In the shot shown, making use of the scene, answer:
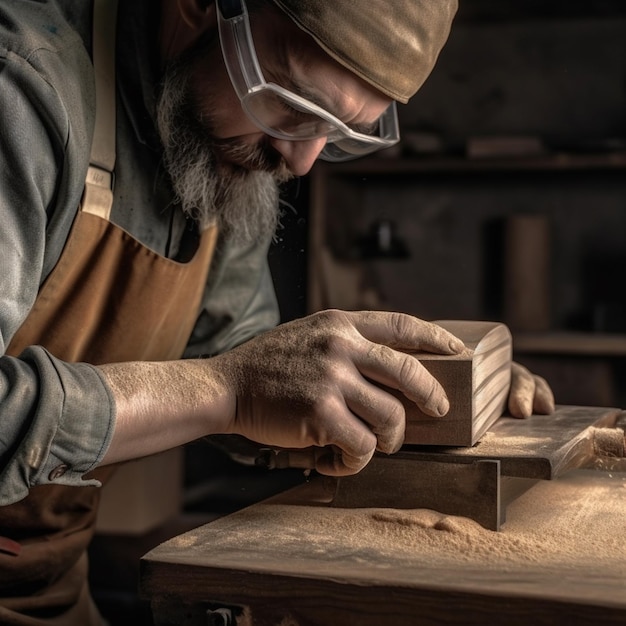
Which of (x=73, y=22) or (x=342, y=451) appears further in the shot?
(x=73, y=22)

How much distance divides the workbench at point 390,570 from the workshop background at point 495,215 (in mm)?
2290

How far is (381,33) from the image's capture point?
152cm

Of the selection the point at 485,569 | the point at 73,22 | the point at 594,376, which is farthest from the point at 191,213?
the point at 594,376

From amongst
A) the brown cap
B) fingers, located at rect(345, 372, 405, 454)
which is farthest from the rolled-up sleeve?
the brown cap

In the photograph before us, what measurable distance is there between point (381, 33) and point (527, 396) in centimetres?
70

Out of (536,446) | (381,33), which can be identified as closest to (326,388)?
(536,446)

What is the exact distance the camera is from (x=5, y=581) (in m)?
1.89

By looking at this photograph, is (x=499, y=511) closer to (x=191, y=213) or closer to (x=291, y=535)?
(x=291, y=535)

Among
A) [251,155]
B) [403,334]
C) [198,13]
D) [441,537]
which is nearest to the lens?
[441,537]

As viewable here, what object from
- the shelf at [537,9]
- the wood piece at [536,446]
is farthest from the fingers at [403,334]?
the shelf at [537,9]

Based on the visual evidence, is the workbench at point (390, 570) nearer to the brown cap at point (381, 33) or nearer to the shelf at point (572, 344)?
the brown cap at point (381, 33)

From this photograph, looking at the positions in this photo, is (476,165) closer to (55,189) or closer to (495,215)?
(495,215)

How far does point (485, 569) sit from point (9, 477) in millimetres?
620

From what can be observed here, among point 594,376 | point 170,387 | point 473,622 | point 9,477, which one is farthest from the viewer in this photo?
point 594,376
